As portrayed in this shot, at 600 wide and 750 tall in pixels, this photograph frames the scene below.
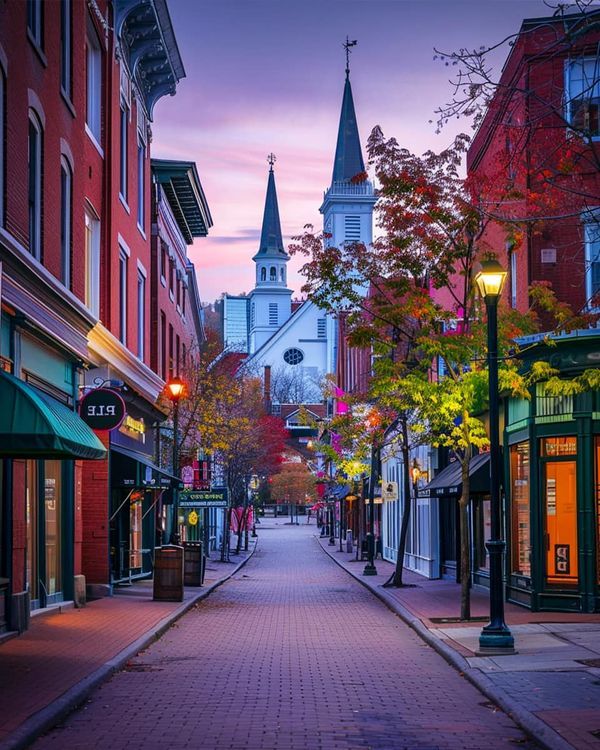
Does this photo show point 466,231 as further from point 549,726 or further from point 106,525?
point 549,726

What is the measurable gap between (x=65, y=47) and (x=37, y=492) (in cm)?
868

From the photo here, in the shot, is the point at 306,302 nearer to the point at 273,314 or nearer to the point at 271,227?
the point at 273,314

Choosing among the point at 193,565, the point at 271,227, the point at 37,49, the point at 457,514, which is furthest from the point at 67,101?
the point at 271,227

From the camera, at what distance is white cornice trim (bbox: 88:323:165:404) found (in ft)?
84.9

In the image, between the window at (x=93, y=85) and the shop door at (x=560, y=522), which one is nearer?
the shop door at (x=560, y=522)

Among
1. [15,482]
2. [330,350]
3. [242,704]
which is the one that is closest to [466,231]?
[15,482]

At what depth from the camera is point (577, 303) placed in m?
24.4

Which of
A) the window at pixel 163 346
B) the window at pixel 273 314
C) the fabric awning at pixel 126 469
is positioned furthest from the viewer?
the window at pixel 273 314

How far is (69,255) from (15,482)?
6174 millimetres

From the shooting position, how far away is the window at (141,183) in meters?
35.2

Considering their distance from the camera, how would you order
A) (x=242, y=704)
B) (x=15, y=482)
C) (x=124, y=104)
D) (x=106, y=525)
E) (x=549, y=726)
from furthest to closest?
(x=124, y=104), (x=106, y=525), (x=15, y=482), (x=242, y=704), (x=549, y=726)

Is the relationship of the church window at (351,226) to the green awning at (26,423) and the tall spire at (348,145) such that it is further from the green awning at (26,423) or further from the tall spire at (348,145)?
the green awning at (26,423)

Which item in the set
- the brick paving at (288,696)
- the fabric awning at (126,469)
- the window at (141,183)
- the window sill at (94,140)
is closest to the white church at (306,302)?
the window at (141,183)

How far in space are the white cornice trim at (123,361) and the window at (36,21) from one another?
675cm
